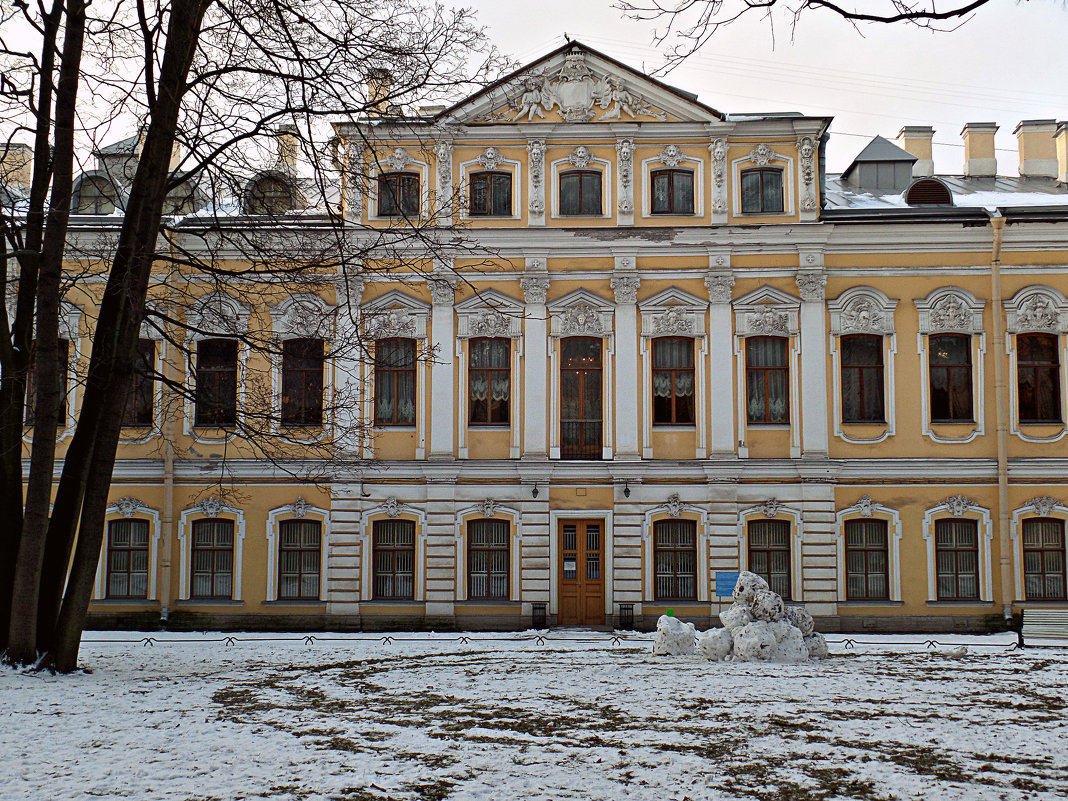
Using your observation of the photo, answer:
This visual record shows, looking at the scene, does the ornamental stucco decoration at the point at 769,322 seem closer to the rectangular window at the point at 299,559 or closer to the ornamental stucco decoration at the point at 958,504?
the ornamental stucco decoration at the point at 958,504

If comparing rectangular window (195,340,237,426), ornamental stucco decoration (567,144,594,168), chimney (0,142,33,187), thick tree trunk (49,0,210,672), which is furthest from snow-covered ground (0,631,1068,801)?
ornamental stucco decoration (567,144,594,168)

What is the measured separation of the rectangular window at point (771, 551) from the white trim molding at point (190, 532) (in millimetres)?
10679

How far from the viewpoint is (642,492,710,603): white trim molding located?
830 inches

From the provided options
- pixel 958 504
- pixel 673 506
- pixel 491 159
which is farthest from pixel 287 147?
pixel 958 504

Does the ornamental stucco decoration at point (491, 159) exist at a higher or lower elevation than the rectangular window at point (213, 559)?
higher

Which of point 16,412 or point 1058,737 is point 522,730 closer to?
point 1058,737

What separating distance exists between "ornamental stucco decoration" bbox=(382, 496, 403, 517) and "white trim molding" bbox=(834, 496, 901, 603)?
904cm

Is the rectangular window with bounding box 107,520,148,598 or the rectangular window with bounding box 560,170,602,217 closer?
the rectangular window with bounding box 107,520,148,598

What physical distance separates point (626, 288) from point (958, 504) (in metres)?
8.13

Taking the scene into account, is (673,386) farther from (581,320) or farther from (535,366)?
(535,366)

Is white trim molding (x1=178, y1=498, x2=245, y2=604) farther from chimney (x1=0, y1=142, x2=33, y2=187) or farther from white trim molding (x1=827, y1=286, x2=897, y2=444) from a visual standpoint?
white trim molding (x1=827, y1=286, x2=897, y2=444)

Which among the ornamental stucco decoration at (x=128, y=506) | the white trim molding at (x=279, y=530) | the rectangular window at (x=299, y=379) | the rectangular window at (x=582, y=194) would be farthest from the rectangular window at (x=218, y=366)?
the rectangular window at (x=582, y=194)

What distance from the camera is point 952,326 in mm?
21516

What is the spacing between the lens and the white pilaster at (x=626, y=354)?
21.4 metres
